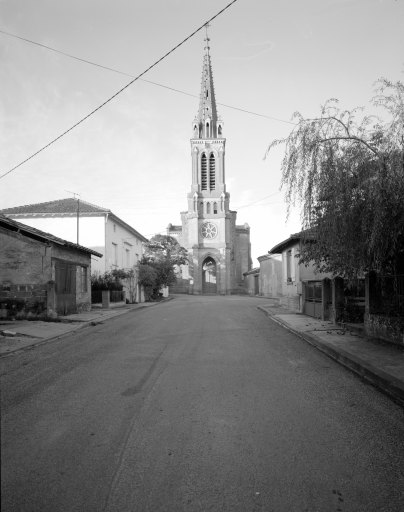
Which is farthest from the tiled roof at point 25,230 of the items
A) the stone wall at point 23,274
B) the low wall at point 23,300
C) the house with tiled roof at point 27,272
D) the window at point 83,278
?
the window at point 83,278

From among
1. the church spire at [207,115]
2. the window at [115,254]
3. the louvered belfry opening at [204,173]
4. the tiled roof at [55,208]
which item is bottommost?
the window at [115,254]

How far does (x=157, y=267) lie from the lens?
37.3 m

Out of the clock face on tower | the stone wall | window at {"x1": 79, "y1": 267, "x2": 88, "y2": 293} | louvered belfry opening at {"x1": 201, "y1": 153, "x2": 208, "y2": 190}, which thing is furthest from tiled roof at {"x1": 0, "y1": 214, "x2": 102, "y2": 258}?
louvered belfry opening at {"x1": 201, "y1": 153, "x2": 208, "y2": 190}

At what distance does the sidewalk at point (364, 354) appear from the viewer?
5.86m

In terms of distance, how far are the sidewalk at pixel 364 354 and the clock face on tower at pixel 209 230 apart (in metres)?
46.8

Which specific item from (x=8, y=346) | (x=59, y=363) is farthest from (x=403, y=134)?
(x=8, y=346)

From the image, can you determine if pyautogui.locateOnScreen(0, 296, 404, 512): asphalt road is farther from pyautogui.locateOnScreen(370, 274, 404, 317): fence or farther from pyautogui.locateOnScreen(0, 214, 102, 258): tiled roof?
pyautogui.locateOnScreen(0, 214, 102, 258): tiled roof

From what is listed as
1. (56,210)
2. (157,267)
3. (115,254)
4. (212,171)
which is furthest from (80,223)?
(212,171)

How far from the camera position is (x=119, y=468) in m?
3.20

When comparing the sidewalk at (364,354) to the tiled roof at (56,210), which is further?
the tiled roof at (56,210)

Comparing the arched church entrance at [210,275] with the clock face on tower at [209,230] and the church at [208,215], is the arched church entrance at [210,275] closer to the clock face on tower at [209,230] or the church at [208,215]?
the church at [208,215]

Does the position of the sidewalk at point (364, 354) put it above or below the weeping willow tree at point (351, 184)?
below

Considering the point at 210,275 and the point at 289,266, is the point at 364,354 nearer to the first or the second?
the point at 289,266

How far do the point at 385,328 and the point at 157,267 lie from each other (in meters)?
29.1
